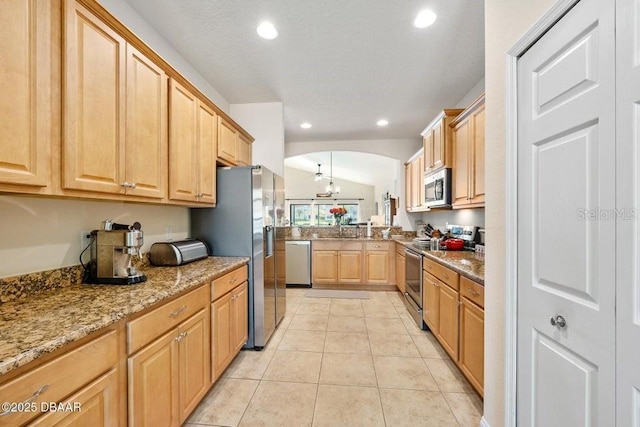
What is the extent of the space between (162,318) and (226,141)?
1885 mm

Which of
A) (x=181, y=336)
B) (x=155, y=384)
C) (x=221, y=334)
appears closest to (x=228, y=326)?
(x=221, y=334)

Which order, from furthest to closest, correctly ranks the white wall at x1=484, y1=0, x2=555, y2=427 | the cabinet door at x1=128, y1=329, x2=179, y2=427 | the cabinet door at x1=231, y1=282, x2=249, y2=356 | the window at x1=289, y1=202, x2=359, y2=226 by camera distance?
the window at x1=289, y1=202, x2=359, y2=226, the cabinet door at x1=231, y1=282, x2=249, y2=356, the white wall at x1=484, y1=0, x2=555, y2=427, the cabinet door at x1=128, y1=329, x2=179, y2=427

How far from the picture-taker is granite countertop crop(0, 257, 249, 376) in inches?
30.7

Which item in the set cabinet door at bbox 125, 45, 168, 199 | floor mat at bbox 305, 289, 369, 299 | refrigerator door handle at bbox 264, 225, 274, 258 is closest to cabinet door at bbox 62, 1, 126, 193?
cabinet door at bbox 125, 45, 168, 199

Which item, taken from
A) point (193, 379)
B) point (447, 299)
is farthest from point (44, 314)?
point (447, 299)

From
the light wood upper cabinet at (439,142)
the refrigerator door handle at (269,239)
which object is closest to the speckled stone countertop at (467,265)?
the light wood upper cabinet at (439,142)

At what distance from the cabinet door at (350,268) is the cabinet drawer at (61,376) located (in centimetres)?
382

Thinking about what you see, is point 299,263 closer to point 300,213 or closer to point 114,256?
point 114,256

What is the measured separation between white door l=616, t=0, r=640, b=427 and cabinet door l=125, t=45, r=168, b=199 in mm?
2094

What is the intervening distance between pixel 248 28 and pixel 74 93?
1.41 meters

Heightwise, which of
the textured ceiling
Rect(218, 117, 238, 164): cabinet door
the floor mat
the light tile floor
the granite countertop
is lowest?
the floor mat

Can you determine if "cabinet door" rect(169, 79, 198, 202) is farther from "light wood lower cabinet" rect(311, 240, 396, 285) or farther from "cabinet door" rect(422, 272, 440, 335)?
"light wood lower cabinet" rect(311, 240, 396, 285)

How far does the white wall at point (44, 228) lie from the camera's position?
1243 mm

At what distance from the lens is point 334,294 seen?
14.5 feet
